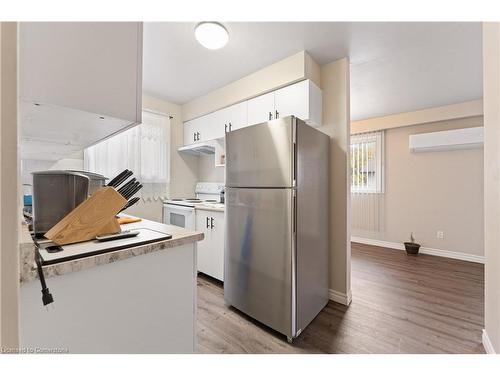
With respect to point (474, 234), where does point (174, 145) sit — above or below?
above

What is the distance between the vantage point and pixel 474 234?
3145mm

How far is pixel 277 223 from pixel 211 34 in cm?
149

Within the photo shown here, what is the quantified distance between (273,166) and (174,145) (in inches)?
85.5

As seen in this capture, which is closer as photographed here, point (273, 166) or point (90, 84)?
point (90, 84)

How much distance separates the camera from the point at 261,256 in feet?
5.43

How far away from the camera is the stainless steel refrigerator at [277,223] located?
152 centimetres

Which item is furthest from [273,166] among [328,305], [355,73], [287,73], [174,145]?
[174,145]

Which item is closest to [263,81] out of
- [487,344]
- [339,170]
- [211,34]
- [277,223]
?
[211,34]

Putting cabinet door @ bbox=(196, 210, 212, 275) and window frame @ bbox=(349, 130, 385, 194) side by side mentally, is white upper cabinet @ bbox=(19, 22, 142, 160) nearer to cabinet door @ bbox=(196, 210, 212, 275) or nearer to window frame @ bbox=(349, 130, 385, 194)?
cabinet door @ bbox=(196, 210, 212, 275)

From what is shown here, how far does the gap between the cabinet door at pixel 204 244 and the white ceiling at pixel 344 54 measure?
62.1 inches

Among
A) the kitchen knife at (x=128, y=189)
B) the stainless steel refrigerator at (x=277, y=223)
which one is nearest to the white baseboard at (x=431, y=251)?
the stainless steel refrigerator at (x=277, y=223)

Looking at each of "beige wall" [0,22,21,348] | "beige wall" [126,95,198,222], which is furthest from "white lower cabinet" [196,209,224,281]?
"beige wall" [0,22,21,348]
